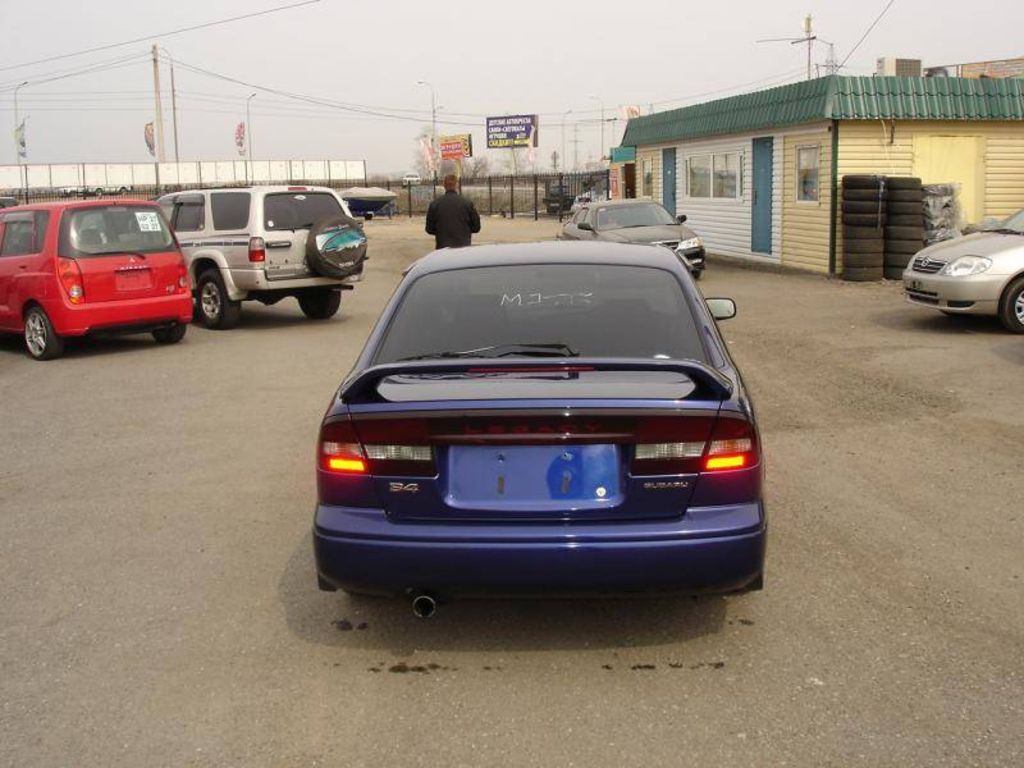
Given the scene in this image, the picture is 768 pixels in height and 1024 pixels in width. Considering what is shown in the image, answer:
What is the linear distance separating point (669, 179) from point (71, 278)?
743 inches

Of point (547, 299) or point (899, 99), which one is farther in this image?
point (899, 99)

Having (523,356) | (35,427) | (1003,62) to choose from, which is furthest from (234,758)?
(1003,62)

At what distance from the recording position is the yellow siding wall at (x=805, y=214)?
1905cm

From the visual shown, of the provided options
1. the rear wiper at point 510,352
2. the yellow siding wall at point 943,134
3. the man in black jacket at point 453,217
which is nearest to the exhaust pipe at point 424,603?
the rear wiper at point 510,352

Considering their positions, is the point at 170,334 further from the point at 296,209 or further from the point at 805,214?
the point at 805,214

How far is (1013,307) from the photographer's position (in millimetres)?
11961

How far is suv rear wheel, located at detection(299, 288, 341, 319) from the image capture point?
15.7m

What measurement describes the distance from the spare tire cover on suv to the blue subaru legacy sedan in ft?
34.3

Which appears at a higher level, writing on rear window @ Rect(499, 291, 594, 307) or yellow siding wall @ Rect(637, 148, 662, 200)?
yellow siding wall @ Rect(637, 148, 662, 200)

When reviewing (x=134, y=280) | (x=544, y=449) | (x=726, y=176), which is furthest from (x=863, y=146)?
(x=544, y=449)

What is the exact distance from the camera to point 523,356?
4246 mm

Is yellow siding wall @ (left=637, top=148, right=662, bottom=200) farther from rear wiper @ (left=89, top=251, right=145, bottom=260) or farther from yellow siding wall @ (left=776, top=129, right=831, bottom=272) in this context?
rear wiper @ (left=89, top=251, right=145, bottom=260)

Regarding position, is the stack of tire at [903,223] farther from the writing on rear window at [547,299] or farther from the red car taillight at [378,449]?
the red car taillight at [378,449]

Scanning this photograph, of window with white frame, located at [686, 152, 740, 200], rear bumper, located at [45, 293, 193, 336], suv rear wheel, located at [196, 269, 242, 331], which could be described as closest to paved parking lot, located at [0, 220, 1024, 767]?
rear bumper, located at [45, 293, 193, 336]
